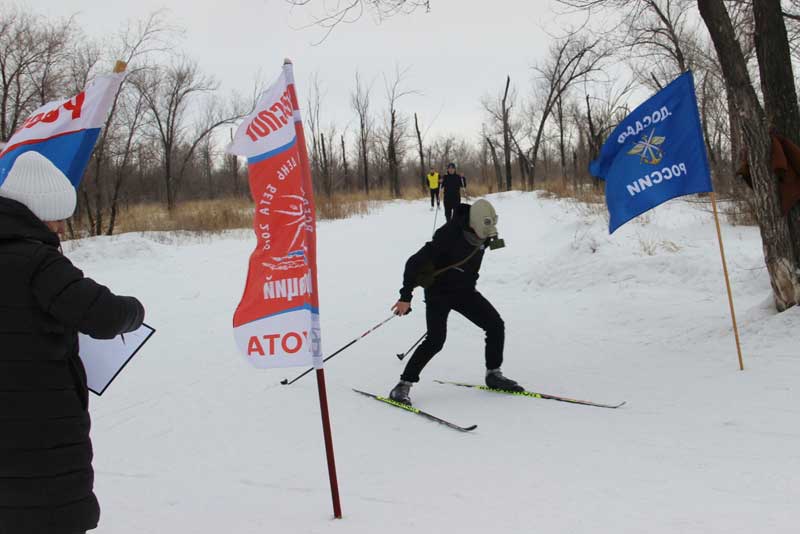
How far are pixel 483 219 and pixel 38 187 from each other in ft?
11.4

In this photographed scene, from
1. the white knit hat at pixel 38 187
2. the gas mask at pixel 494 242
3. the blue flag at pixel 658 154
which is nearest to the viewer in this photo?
the white knit hat at pixel 38 187

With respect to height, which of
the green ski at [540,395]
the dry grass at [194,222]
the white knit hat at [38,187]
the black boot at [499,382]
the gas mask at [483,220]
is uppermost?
the dry grass at [194,222]

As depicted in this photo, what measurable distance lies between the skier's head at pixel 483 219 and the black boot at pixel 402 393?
1.45 m

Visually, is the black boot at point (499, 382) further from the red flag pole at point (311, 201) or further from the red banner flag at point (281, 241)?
the red banner flag at point (281, 241)

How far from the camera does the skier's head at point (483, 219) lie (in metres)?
4.89

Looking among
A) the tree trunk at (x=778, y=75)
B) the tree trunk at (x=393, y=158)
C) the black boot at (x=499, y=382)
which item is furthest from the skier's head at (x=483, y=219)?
the tree trunk at (x=393, y=158)

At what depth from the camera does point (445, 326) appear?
5.04m

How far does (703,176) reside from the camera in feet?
17.0

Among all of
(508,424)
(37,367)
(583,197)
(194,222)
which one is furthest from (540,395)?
(583,197)

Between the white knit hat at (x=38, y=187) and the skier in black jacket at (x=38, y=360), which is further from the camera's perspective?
the white knit hat at (x=38, y=187)

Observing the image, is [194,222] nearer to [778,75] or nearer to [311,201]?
[778,75]

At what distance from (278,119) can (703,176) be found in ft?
13.0

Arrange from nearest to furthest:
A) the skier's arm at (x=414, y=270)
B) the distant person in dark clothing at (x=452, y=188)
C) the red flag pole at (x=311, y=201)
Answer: the red flag pole at (x=311, y=201) → the skier's arm at (x=414, y=270) → the distant person in dark clothing at (x=452, y=188)

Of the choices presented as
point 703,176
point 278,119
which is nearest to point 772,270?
point 703,176
